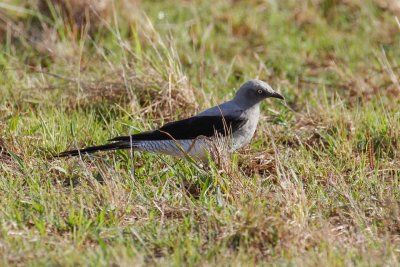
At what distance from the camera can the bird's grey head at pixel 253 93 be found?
6379 millimetres

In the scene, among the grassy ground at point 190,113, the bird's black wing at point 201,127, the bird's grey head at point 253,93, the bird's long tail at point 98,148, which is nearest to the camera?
the grassy ground at point 190,113

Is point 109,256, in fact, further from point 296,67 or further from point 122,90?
point 296,67

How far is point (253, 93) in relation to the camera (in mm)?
6395

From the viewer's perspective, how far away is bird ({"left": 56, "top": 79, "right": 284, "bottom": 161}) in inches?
232

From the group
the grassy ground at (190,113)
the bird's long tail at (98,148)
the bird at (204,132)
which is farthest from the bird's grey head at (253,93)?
the bird's long tail at (98,148)

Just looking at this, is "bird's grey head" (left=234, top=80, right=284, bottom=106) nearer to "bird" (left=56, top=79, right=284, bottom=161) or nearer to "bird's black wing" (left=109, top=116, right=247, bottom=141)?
"bird" (left=56, top=79, right=284, bottom=161)

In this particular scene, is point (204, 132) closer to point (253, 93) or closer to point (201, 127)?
point (201, 127)

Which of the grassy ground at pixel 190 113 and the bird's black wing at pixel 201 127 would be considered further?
the bird's black wing at pixel 201 127

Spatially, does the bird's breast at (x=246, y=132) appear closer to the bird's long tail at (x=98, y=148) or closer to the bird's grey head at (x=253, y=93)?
the bird's grey head at (x=253, y=93)

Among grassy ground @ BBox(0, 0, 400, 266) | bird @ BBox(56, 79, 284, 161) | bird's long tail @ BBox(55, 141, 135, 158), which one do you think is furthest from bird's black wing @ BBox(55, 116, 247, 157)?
grassy ground @ BBox(0, 0, 400, 266)

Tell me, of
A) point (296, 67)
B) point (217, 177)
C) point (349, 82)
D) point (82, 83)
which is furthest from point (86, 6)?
point (217, 177)

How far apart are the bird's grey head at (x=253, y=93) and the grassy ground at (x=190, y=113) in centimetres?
30

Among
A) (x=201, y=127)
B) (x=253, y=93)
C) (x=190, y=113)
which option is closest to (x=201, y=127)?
(x=201, y=127)

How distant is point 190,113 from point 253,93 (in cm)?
74
